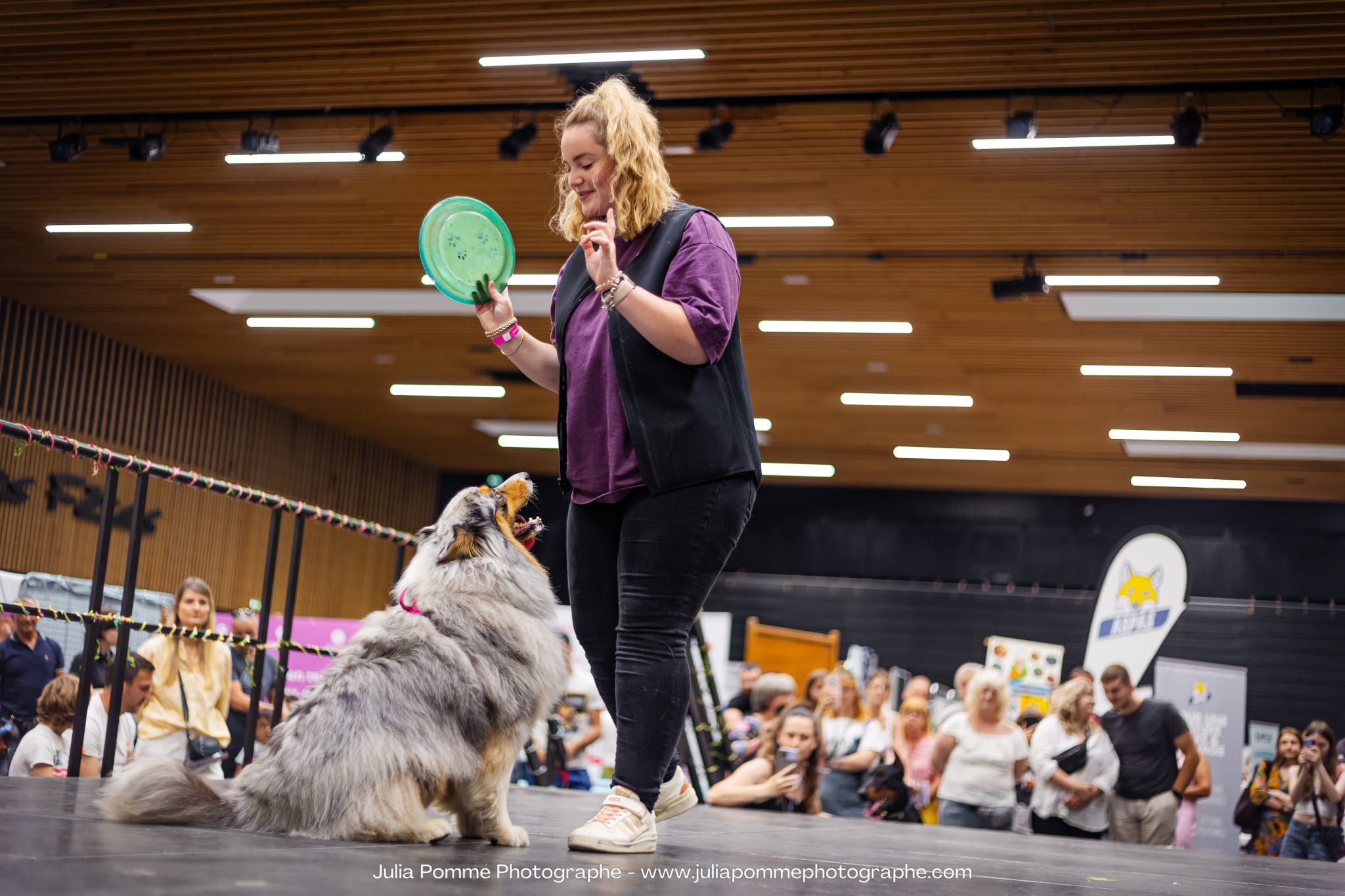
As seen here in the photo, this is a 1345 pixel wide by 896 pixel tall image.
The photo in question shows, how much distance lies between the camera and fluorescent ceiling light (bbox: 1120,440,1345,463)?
13.2 m

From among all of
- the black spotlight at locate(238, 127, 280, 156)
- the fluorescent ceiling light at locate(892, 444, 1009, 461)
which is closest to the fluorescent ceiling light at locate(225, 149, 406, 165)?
the black spotlight at locate(238, 127, 280, 156)

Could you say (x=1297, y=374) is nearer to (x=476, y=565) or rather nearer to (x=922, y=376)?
(x=922, y=376)

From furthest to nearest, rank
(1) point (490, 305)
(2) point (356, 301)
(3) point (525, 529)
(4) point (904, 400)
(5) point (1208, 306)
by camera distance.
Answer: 1. (4) point (904, 400)
2. (2) point (356, 301)
3. (5) point (1208, 306)
4. (3) point (525, 529)
5. (1) point (490, 305)

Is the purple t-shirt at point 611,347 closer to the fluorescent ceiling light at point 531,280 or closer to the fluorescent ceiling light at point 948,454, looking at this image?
the fluorescent ceiling light at point 531,280

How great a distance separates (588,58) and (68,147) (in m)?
3.49

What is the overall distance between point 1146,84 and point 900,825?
435 centimetres

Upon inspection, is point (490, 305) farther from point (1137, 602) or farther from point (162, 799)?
point (1137, 602)

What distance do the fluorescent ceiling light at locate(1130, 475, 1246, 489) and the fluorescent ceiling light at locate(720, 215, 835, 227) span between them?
8.39 meters

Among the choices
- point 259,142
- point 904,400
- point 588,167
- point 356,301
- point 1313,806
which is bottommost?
point 1313,806

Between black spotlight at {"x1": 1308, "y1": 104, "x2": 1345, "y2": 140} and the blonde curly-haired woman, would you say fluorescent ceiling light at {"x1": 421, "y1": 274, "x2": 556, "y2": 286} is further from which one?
the blonde curly-haired woman

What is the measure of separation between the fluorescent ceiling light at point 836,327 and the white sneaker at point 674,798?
8419 mm

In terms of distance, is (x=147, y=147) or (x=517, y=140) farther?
→ (x=147, y=147)

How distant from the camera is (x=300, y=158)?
7988 millimetres

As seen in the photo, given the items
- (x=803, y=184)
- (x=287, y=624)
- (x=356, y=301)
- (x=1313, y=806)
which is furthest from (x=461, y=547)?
(x=356, y=301)
